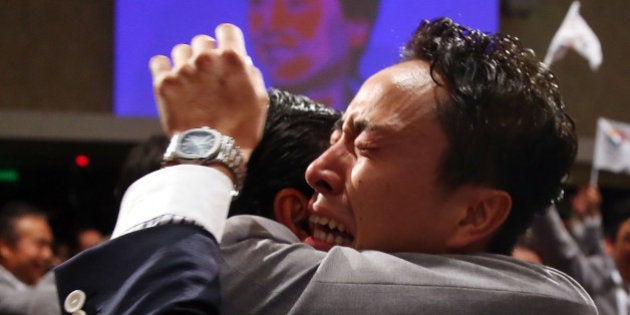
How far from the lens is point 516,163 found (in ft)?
3.34

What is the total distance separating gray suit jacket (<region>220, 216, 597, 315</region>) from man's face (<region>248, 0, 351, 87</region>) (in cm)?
429

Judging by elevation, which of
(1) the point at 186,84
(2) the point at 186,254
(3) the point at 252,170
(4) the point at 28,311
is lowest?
(4) the point at 28,311

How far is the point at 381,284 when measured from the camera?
36.5 inches

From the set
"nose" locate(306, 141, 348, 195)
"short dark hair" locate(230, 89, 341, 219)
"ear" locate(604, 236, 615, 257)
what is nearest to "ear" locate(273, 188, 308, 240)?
"short dark hair" locate(230, 89, 341, 219)

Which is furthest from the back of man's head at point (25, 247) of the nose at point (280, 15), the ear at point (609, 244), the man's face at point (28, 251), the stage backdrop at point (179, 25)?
the ear at point (609, 244)

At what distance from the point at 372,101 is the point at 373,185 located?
3.7 inches

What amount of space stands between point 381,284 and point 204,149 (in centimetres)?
21

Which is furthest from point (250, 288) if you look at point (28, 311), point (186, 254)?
point (28, 311)

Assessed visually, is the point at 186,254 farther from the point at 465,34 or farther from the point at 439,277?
the point at 465,34

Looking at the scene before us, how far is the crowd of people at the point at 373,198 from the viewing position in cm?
91

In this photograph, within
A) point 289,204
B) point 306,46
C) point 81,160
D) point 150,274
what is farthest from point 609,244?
point 150,274

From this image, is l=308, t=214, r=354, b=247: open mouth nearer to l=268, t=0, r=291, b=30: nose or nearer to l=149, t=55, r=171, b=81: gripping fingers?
l=149, t=55, r=171, b=81: gripping fingers

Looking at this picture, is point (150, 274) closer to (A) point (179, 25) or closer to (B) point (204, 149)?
(B) point (204, 149)

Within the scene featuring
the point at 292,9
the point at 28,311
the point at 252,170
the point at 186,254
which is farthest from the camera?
the point at 292,9
